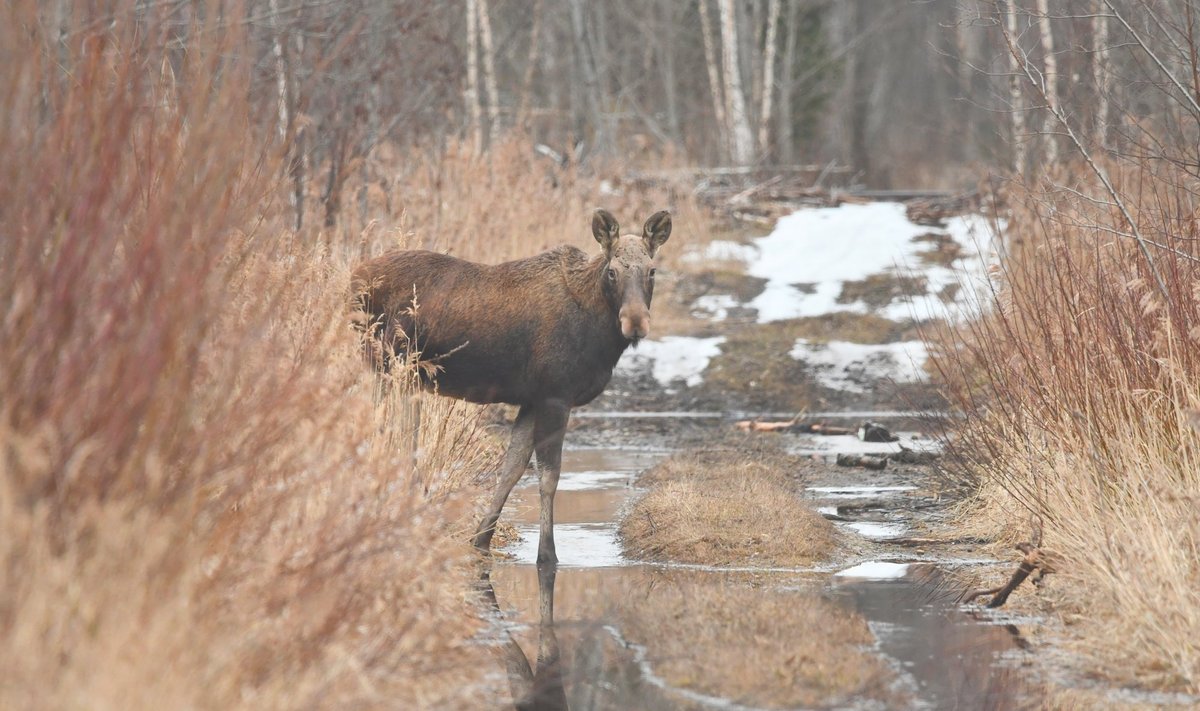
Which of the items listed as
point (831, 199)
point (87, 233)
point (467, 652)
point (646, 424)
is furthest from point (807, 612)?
point (831, 199)

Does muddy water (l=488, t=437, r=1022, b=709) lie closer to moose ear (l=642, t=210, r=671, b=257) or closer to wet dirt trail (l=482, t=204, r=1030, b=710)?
wet dirt trail (l=482, t=204, r=1030, b=710)

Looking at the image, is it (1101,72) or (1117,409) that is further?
(1101,72)

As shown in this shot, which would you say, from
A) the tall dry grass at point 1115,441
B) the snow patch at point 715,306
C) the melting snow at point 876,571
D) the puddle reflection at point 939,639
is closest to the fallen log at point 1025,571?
the tall dry grass at point 1115,441

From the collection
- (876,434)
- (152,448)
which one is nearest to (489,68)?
(876,434)

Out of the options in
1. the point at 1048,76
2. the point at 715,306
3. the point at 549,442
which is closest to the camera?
the point at 549,442

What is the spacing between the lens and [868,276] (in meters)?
20.3

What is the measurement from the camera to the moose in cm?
870

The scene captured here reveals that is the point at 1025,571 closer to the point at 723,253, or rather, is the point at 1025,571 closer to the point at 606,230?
the point at 606,230

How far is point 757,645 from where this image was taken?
642 centimetres

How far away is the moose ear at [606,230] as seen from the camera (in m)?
8.82

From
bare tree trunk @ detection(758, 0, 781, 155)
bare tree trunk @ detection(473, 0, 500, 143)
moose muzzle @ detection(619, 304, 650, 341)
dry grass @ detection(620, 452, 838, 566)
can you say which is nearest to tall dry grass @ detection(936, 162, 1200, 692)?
dry grass @ detection(620, 452, 838, 566)

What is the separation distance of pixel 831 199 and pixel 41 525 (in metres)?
21.7

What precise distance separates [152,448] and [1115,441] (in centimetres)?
536

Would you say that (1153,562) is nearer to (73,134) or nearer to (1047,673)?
(1047,673)
